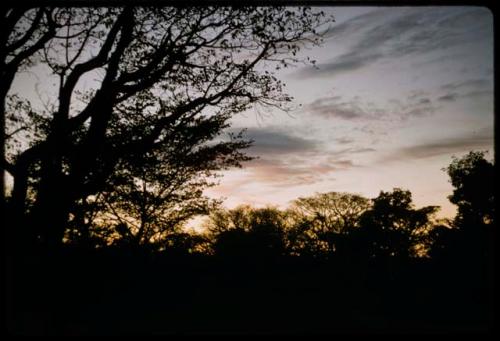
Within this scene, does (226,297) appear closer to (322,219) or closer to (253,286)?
(253,286)

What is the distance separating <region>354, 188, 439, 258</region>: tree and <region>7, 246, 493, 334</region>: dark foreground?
661 inches

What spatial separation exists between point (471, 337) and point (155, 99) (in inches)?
411

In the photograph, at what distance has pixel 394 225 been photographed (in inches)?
1742

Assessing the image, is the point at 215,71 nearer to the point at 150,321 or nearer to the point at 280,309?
the point at 150,321

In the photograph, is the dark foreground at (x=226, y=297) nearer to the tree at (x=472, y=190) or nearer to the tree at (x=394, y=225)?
the tree at (x=472, y=190)

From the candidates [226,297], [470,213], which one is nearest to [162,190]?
[226,297]

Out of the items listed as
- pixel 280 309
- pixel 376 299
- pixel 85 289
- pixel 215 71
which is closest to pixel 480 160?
pixel 376 299

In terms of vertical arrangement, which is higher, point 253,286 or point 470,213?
point 470,213

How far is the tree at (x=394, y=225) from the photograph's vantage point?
41844 millimetres

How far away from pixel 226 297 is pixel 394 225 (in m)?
33.8

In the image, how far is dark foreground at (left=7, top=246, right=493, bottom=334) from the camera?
10.6 meters

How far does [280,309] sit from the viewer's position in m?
16.9

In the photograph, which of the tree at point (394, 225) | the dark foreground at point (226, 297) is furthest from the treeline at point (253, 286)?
the tree at point (394, 225)

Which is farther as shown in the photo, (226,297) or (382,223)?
(382,223)
